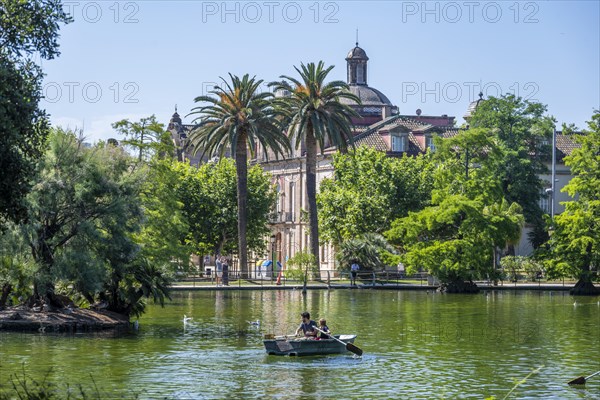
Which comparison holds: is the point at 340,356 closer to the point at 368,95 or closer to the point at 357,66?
the point at 368,95

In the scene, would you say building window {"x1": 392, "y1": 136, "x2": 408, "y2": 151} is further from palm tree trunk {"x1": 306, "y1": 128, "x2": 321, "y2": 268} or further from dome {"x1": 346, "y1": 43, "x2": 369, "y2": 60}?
dome {"x1": 346, "y1": 43, "x2": 369, "y2": 60}

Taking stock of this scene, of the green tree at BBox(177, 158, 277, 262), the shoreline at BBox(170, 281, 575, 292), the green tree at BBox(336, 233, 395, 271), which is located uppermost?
the green tree at BBox(177, 158, 277, 262)

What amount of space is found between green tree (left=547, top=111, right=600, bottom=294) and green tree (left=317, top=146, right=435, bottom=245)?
13751 millimetres

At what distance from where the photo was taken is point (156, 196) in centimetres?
7100

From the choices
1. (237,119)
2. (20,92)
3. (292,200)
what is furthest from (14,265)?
(292,200)

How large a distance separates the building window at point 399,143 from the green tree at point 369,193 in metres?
9.57

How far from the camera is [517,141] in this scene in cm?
10062

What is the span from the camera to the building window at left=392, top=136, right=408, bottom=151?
105 meters

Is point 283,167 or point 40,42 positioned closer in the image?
point 40,42

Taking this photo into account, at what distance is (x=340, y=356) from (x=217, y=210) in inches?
2266

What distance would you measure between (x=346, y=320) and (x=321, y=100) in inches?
1165

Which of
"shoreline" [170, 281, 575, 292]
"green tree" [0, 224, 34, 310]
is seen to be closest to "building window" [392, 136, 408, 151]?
"shoreline" [170, 281, 575, 292]

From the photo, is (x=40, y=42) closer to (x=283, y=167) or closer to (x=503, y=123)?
(x=503, y=123)

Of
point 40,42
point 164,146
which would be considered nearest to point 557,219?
point 164,146
